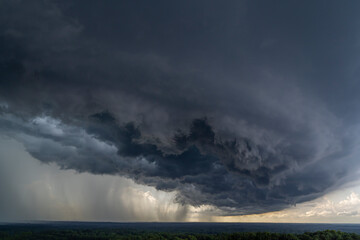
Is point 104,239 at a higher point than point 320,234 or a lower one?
lower

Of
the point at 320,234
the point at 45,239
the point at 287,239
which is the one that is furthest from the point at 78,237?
the point at 320,234

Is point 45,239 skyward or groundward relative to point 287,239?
groundward

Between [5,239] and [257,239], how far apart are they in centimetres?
13878

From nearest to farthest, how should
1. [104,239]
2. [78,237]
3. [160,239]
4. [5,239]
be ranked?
1. [160,239]
2. [5,239]
3. [104,239]
4. [78,237]

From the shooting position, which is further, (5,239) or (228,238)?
(5,239)

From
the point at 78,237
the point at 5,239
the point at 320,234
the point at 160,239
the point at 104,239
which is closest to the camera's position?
the point at 320,234

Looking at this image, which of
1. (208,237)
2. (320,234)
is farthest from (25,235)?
(320,234)

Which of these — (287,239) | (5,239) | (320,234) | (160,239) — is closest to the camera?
(287,239)

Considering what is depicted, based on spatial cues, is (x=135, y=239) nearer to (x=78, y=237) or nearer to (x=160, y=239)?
(x=160, y=239)

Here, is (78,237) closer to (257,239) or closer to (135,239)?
(135,239)

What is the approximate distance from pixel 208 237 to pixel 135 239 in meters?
39.0

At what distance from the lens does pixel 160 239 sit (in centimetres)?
10338

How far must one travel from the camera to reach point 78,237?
141250 mm

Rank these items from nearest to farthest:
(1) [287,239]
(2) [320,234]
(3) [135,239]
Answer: (1) [287,239], (2) [320,234], (3) [135,239]
